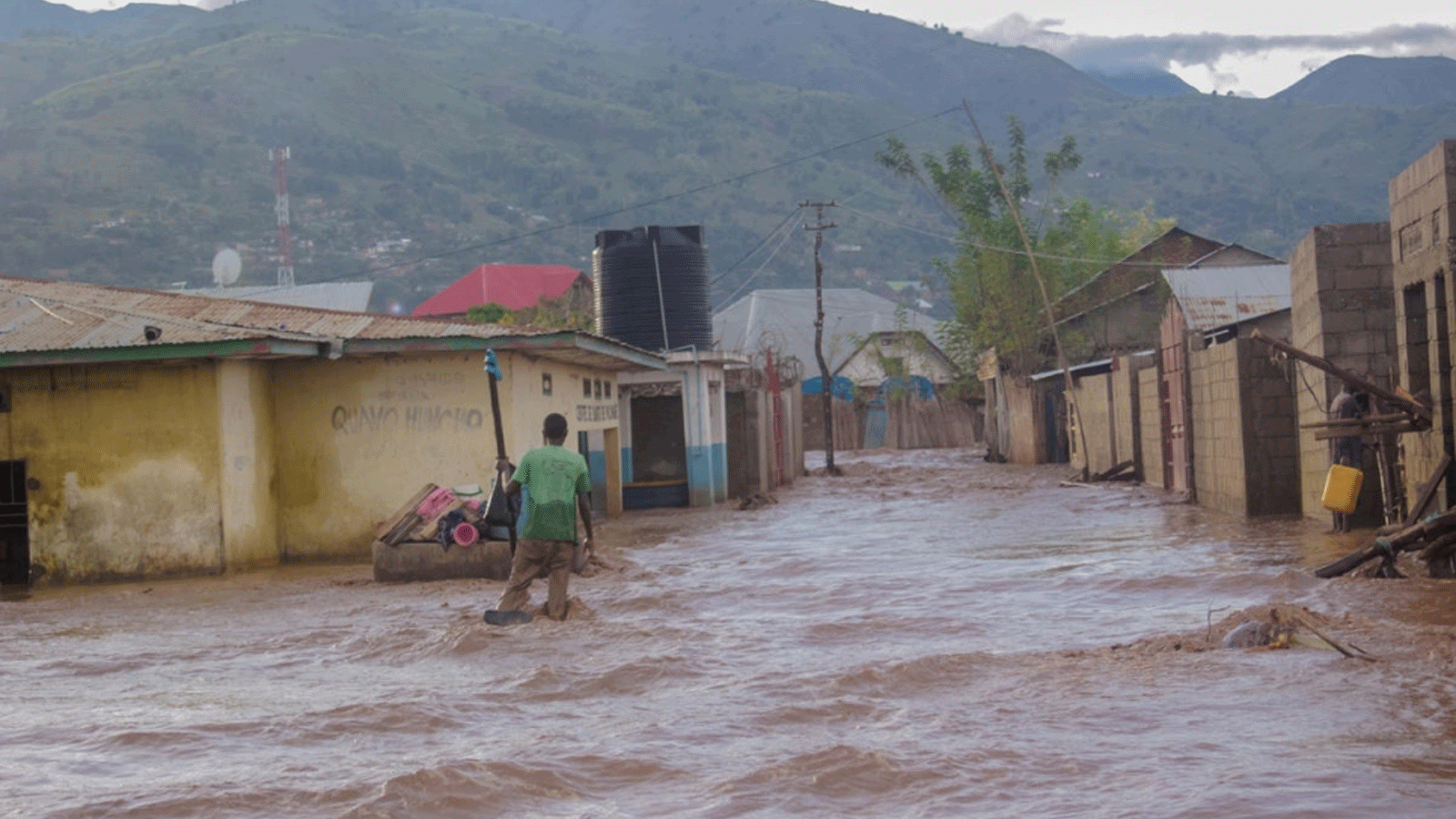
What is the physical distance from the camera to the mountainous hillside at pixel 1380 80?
190 meters

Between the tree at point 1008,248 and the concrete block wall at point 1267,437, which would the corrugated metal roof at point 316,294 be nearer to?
the tree at point 1008,248

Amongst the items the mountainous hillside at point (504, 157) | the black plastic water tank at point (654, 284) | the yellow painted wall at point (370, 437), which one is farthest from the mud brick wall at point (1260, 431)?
the mountainous hillside at point (504, 157)

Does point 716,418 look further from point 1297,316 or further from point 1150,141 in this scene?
point 1150,141

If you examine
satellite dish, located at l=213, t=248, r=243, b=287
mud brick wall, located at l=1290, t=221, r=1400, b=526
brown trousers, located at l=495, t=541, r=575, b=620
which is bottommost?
brown trousers, located at l=495, t=541, r=575, b=620

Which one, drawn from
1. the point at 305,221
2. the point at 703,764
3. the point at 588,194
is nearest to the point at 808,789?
the point at 703,764

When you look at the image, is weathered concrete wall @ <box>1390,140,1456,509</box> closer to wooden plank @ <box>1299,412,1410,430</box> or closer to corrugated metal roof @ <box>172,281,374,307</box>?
wooden plank @ <box>1299,412,1410,430</box>

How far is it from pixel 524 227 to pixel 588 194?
10.1m

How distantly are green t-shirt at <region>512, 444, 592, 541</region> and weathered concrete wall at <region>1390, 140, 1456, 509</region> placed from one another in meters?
7.10

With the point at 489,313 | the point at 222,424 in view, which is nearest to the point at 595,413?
the point at 222,424

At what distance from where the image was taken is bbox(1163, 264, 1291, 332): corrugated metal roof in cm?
3612

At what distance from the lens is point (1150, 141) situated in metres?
137

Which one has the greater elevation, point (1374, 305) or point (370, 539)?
point (1374, 305)

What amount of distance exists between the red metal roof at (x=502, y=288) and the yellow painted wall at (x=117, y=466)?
4993 centimetres

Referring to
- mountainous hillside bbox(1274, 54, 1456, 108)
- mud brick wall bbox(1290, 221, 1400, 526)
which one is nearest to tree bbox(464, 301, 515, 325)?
mud brick wall bbox(1290, 221, 1400, 526)
